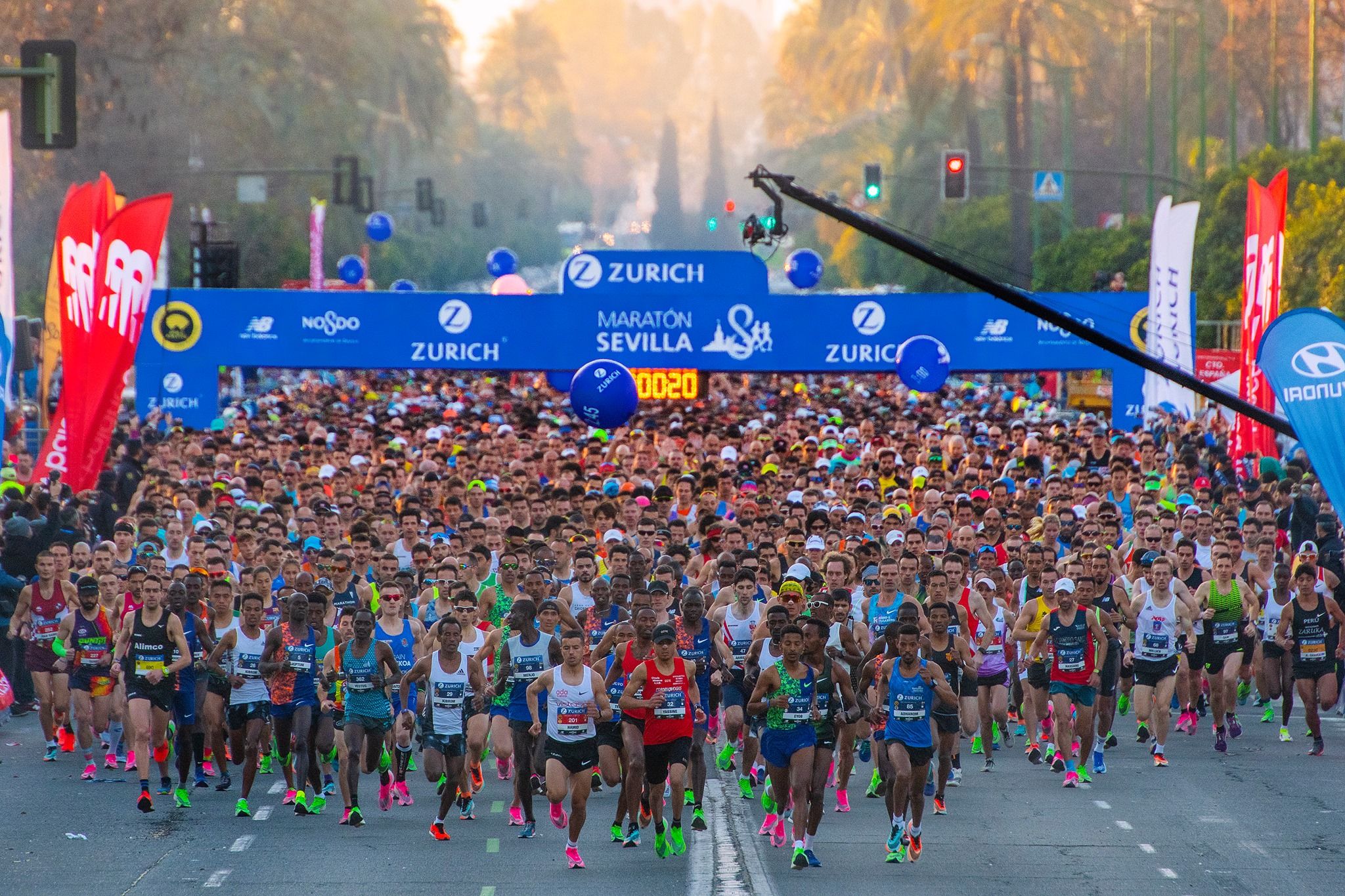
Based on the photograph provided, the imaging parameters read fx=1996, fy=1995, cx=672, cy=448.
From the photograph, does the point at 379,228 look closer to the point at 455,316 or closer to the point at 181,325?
the point at 181,325

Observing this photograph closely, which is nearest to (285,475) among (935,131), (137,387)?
(137,387)

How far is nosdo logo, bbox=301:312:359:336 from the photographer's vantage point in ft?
99.9

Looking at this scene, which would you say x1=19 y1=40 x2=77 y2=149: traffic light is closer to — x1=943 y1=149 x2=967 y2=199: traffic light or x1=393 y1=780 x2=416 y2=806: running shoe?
x1=393 y1=780 x2=416 y2=806: running shoe

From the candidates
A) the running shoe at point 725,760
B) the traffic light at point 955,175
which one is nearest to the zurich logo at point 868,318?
the traffic light at point 955,175

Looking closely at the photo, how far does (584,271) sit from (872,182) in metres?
7.78

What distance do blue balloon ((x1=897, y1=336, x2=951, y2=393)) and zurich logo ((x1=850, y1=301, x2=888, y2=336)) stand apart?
32.6 inches

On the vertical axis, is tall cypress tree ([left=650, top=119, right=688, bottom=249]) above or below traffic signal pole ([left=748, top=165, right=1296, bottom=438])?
above

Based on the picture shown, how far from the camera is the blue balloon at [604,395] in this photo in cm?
2338

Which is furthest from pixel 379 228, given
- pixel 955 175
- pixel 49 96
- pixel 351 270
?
pixel 49 96

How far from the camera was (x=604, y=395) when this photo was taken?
23375 mm

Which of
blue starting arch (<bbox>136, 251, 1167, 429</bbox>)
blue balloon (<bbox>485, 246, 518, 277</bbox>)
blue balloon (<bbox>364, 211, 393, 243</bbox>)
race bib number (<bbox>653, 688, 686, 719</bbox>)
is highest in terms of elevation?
blue balloon (<bbox>364, 211, 393, 243</bbox>)

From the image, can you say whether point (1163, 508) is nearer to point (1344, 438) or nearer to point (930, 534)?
point (930, 534)

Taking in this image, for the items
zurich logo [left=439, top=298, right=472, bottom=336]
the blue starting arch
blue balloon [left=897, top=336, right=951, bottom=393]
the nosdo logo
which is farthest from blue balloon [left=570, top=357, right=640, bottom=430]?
the nosdo logo

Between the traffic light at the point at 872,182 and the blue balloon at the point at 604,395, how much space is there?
11044 mm
